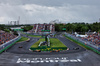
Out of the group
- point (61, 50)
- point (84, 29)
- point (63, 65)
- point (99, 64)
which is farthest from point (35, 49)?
point (84, 29)

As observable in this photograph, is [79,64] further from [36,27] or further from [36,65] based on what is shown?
[36,27]

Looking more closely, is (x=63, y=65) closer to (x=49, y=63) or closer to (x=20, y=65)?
(x=49, y=63)

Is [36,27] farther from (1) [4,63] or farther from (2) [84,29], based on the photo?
(1) [4,63]

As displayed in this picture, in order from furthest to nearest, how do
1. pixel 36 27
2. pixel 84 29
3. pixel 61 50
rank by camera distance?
pixel 36 27 < pixel 84 29 < pixel 61 50

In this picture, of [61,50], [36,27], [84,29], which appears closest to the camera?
[61,50]

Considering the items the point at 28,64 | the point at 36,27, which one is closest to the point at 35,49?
the point at 28,64

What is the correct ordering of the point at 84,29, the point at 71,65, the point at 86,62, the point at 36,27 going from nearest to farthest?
the point at 71,65 < the point at 86,62 < the point at 84,29 < the point at 36,27

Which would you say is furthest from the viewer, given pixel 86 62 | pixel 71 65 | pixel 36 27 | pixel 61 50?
pixel 36 27

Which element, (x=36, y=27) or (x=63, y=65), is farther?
(x=36, y=27)

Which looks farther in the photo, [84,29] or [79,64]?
[84,29]
